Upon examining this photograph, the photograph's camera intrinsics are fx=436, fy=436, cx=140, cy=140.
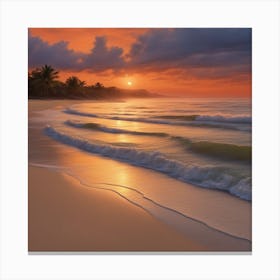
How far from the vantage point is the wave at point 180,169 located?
12.5 feet

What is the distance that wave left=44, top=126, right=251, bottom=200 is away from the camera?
381 centimetres

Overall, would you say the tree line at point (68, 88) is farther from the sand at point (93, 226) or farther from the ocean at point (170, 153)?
the sand at point (93, 226)

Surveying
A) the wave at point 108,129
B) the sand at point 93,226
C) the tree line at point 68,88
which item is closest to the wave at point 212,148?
the wave at point 108,129

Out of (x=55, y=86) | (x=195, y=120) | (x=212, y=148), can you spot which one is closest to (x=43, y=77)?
(x=55, y=86)

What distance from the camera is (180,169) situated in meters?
4.29

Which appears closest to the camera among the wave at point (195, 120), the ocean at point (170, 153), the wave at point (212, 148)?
the ocean at point (170, 153)

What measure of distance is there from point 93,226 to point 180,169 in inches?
47.3

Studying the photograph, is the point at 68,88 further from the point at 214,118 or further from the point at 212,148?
the point at 212,148

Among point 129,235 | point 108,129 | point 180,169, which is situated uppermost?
point 108,129

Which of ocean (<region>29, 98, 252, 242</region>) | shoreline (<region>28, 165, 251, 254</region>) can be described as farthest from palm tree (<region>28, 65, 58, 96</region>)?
shoreline (<region>28, 165, 251, 254</region>)

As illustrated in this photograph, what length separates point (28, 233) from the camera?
3.49 metres

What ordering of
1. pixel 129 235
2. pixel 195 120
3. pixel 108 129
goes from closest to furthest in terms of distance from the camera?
pixel 129 235 → pixel 195 120 → pixel 108 129
